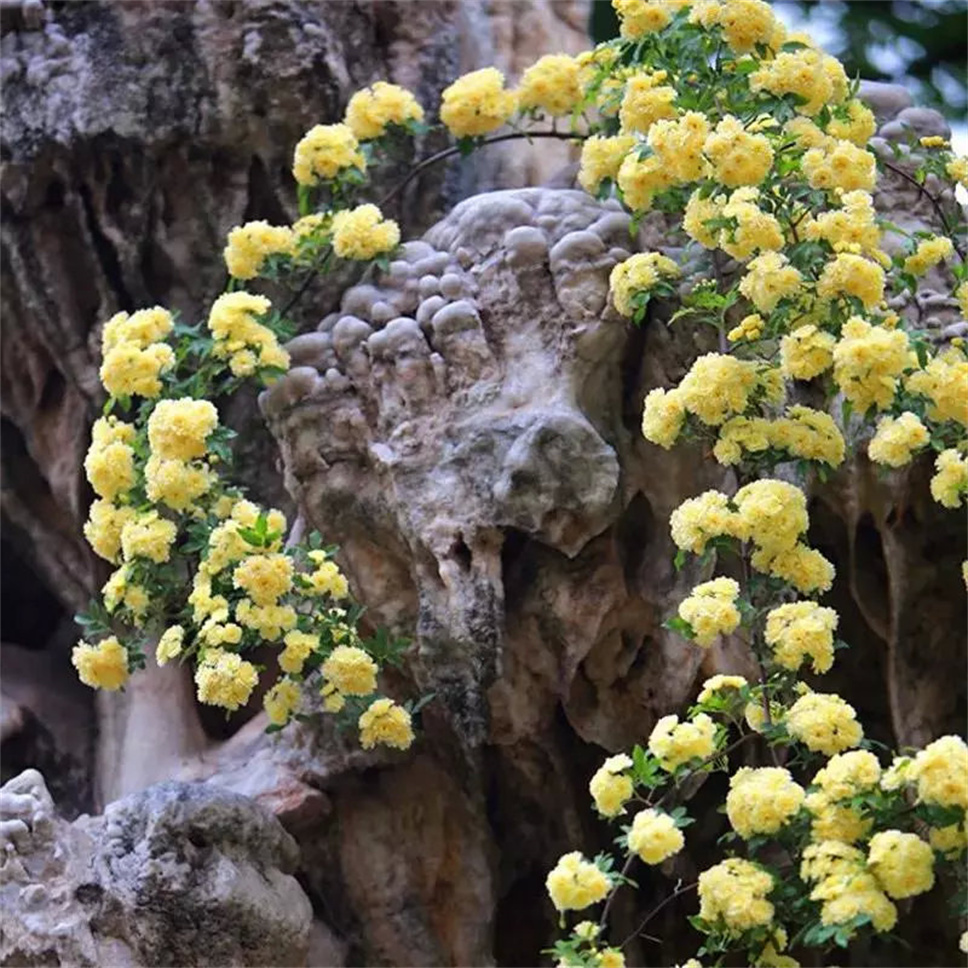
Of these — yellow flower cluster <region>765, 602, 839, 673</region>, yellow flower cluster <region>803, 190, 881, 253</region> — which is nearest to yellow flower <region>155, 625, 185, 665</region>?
yellow flower cluster <region>765, 602, 839, 673</region>

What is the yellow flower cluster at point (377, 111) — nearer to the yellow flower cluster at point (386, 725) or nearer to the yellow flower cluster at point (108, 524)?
the yellow flower cluster at point (108, 524)

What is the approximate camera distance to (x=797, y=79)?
296cm

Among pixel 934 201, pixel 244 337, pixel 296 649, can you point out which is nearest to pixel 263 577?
pixel 296 649

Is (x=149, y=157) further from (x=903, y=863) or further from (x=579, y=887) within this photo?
(x=903, y=863)

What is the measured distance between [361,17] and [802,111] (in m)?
1.16

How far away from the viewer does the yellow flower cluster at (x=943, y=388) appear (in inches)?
107

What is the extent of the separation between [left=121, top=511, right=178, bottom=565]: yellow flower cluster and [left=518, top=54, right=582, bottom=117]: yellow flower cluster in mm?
1163

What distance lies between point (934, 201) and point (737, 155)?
0.65m

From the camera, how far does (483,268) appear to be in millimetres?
3275

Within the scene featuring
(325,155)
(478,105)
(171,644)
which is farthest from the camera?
(478,105)

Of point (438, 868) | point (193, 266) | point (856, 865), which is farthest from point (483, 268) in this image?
point (856, 865)

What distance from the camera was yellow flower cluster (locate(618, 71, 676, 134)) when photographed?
3.00 metres

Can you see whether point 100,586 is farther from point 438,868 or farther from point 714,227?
point 714,227

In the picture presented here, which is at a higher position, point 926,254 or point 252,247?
point 926,254
